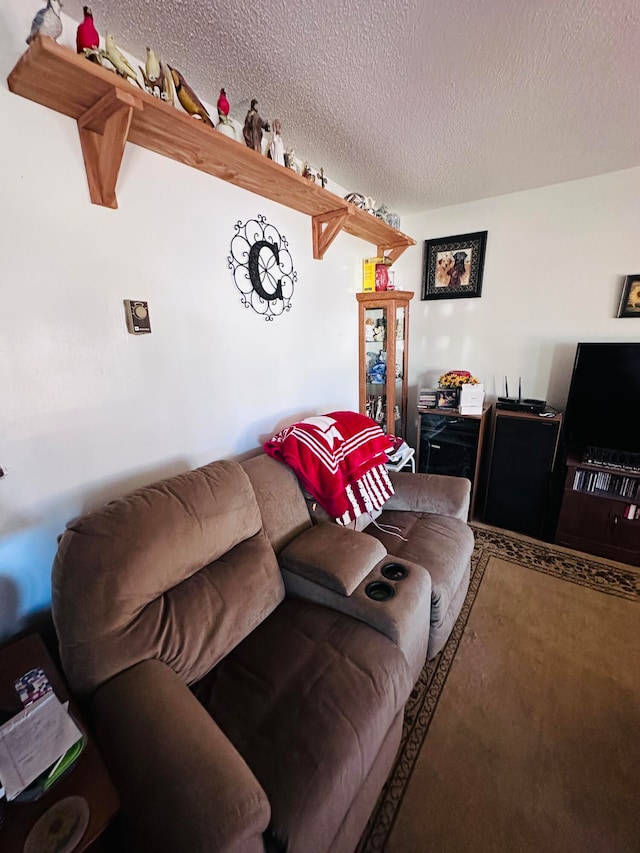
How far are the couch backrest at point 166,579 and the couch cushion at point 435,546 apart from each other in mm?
626

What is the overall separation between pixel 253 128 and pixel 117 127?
1.97 feet

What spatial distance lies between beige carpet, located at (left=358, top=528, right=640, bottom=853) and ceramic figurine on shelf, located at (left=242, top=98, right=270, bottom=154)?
236 centimetres

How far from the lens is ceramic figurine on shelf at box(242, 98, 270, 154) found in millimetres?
1384

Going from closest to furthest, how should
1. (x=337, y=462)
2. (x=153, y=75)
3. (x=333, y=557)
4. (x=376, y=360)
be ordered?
(x=153, y=75)
(x=333, y=557)
(x=337, y=462)
(x=376, y=360)

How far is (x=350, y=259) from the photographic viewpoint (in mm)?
2461

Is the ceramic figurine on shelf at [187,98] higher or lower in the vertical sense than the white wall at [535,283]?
higher

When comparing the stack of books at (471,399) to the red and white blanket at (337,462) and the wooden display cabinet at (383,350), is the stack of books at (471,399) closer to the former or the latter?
the wooden display cabinet at (383,350)

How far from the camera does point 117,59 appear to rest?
99 centimetres

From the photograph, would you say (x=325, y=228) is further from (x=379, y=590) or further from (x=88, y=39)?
(x=379, y=590)

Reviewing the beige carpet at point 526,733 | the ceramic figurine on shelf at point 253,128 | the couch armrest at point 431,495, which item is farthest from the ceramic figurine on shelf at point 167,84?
the beige carpet at point 526,733

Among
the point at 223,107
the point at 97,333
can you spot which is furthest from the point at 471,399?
the point at 97,333

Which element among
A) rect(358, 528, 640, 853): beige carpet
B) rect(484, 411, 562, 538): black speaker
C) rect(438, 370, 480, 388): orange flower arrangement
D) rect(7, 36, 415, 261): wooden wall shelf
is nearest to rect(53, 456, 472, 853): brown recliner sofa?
rect(358, 528, 640, 853): beige carpet

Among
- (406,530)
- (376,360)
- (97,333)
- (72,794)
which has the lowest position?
(406,530)

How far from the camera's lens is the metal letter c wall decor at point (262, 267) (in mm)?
1655
